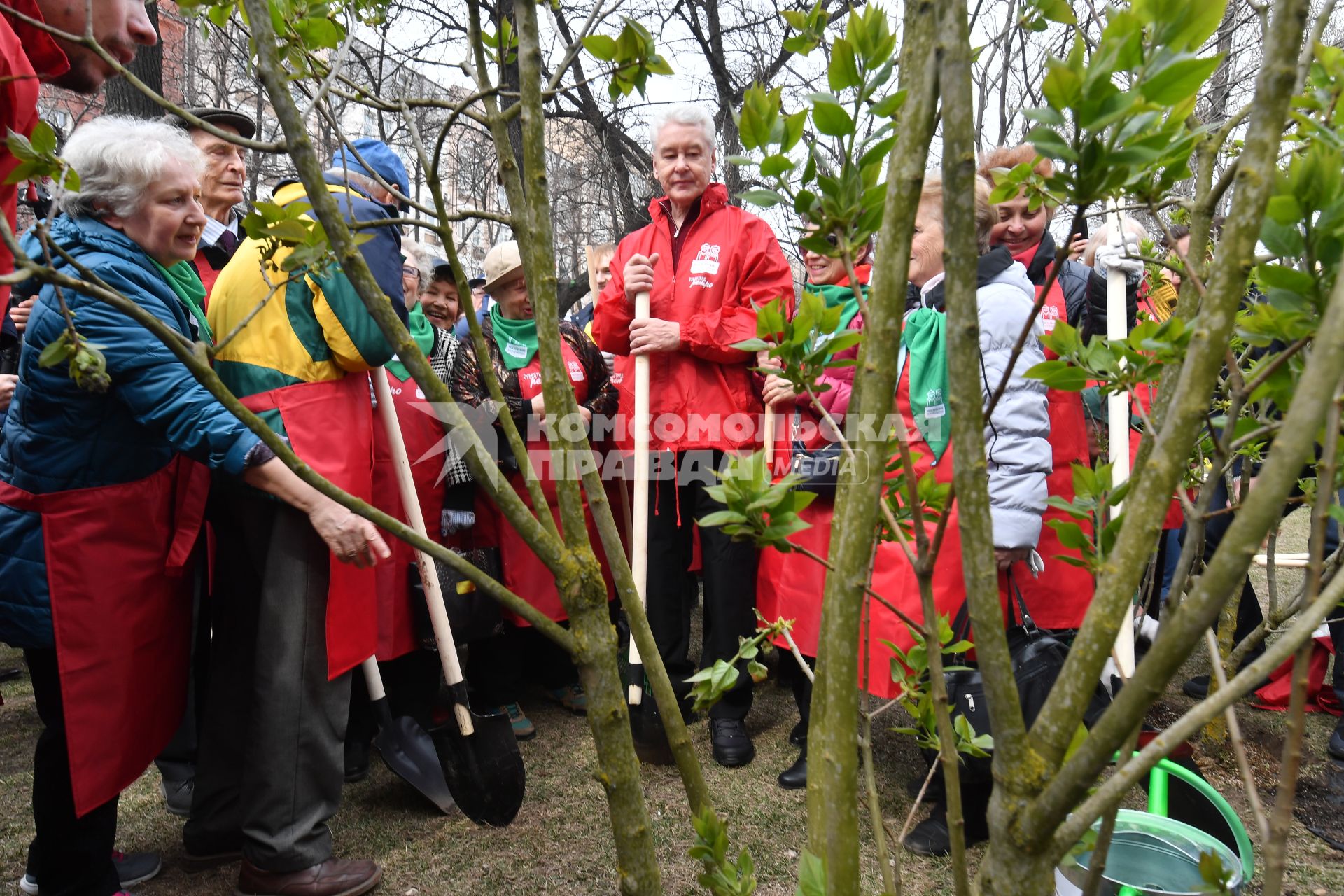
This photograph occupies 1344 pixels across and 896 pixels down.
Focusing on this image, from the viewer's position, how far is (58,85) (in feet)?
5.77

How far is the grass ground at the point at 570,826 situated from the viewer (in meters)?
2.38

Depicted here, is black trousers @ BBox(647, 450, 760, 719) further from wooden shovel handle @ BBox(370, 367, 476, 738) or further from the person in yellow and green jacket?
the person in yellow and green jacket

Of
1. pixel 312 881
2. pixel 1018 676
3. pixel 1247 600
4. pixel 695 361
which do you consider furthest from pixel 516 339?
pixel 1247 600

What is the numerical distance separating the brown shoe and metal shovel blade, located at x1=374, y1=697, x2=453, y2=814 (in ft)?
1.47

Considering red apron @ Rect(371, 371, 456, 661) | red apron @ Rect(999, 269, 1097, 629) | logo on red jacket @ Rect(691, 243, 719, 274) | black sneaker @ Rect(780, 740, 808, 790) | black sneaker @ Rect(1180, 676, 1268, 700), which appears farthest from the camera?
black sneaker @ Rect(1180, 676, 1268, 700)

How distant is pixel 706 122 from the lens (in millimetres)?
3508

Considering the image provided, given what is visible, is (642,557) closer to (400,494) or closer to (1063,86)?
(400,494)

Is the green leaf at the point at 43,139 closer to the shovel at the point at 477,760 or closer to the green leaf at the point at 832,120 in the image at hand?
the green leaf at the point at 832,120

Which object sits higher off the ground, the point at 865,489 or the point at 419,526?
the point at 865,489

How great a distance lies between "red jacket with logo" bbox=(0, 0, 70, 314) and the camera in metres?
1.32

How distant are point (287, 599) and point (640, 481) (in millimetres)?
1320

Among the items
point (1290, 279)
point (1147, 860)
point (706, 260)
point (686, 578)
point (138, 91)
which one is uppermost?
point (138, 91)

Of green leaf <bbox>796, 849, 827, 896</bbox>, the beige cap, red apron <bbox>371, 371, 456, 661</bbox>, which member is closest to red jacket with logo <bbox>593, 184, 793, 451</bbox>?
the beige cap

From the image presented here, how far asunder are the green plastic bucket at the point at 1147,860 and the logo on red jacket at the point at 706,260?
7.73ft
